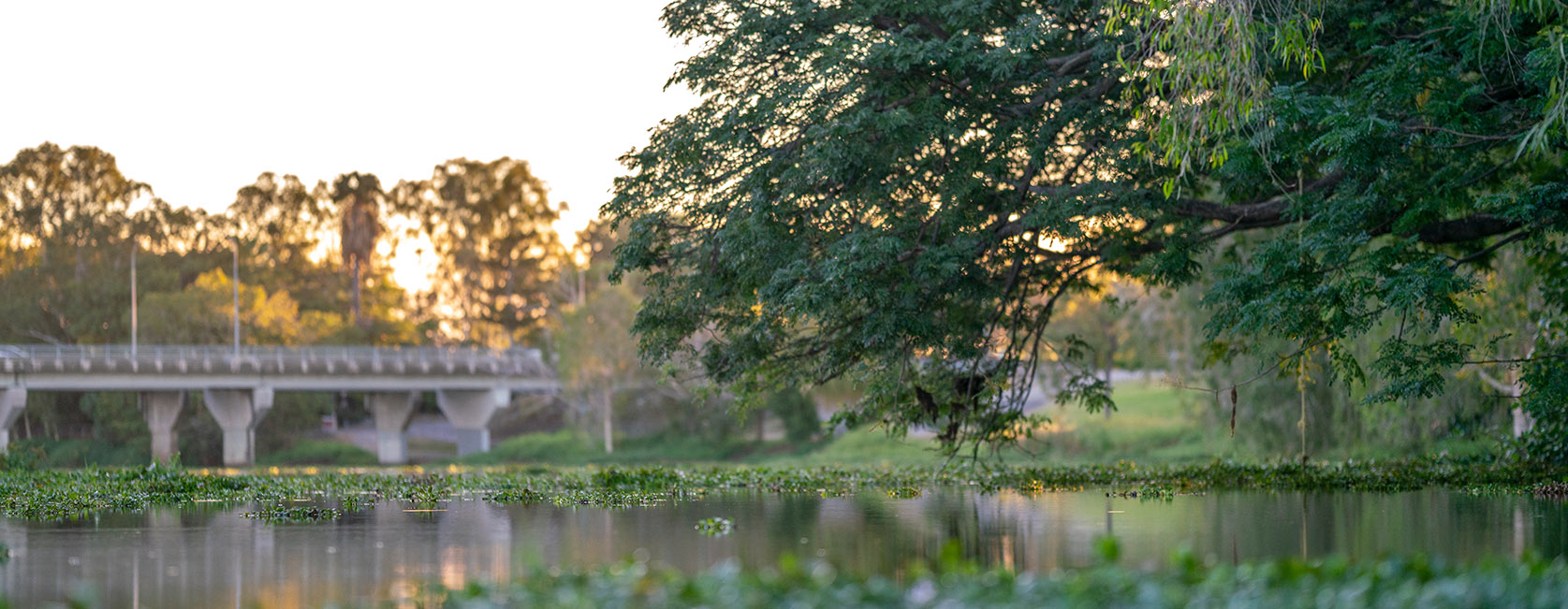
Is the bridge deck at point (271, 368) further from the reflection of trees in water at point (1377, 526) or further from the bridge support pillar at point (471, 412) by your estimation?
the reflection of trees in water at point (1377, 526)

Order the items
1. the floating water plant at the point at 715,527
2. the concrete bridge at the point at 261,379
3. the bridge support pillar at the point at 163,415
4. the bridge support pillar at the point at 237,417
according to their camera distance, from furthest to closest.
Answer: the bridge support pillar at the point at 163,415, the bridge support pillar at the point at 237,417, the concrete bridge at the point at 261,379, the floating water plant at the point at 715,527

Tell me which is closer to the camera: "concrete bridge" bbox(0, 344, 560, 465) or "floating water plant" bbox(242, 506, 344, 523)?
"floating water plant" bbox(242, 506, 344, 523)

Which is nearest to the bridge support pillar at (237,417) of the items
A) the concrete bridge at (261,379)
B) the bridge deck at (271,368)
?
the concrete bridge at (261,379)

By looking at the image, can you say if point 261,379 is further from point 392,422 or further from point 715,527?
point 715,527

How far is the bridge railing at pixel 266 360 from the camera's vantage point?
63.2m

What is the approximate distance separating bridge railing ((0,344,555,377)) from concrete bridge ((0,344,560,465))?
43mm

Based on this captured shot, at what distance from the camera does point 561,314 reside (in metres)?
67.9

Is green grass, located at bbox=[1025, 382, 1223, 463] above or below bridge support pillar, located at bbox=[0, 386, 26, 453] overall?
below

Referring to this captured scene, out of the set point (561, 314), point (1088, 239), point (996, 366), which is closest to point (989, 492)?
point (996, 366)

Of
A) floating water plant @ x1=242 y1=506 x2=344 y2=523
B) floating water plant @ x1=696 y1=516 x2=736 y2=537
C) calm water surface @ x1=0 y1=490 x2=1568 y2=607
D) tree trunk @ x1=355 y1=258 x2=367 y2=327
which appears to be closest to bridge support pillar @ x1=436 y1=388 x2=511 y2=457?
tree trunk @ x1=355 y1=258 x2=367 y2=327

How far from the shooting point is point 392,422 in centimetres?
7356

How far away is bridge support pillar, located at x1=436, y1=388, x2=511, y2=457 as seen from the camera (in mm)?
72188

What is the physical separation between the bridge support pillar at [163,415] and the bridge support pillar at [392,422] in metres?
9.12

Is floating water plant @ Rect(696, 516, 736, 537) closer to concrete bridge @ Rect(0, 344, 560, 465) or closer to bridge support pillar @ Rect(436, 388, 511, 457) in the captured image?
concrete bridge @ Rect(0, 344, 560, 465)
